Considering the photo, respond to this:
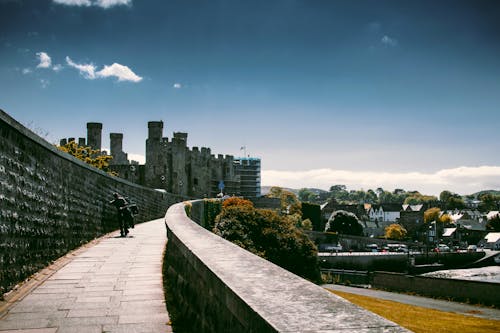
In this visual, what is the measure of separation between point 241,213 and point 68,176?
20837mm

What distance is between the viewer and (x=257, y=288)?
8.77ft

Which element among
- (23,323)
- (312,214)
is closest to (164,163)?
(23,323)

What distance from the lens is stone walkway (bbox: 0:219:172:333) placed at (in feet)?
15.0

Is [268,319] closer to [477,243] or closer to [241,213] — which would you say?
[241,213]

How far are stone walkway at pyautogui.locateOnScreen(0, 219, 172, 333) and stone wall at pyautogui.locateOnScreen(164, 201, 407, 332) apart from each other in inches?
19.7

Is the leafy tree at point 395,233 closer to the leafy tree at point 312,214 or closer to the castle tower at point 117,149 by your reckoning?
the leafy tree at point 312,214

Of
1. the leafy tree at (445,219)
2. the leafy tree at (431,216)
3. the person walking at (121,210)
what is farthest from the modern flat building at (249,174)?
the person walking at (121,210)

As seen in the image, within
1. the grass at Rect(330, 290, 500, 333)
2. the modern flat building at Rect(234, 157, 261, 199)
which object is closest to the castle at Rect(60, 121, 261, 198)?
the grass at Rect(330, 290, 500, 333)

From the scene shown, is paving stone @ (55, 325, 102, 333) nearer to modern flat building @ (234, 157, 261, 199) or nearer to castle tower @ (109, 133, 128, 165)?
castle tower @ (109, 133, 128, 165)

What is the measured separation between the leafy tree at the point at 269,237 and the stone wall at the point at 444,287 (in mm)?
12285

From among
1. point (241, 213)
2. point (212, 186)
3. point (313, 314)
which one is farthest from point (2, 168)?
point (212, 186)

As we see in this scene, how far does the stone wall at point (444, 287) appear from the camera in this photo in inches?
1398

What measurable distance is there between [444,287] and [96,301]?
131ft

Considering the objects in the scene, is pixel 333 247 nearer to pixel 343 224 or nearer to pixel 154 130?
pixel 343 224
